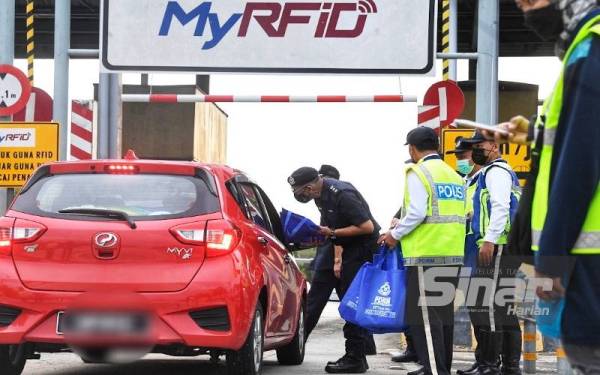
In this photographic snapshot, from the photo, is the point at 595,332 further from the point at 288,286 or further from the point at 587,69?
the point at 288,286

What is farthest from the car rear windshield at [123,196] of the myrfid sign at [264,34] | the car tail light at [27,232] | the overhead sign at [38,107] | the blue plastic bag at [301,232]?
the overhead sign at [38,107]

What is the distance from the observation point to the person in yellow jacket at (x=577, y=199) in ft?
12.0

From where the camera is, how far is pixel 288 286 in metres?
9.95

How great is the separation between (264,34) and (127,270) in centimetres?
732

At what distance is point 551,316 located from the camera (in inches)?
153

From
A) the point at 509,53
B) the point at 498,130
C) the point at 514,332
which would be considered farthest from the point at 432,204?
the point at 509,53

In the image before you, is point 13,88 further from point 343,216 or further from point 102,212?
point 102,212

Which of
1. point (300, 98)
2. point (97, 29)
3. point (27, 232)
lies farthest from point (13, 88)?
point (97, 29)

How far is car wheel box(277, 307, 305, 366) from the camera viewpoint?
34.7 ft

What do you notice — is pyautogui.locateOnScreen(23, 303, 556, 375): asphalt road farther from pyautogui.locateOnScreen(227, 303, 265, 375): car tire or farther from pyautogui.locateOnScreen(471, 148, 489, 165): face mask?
pyautogui.locateOnScreen(471, 148, 489, 165): face mask

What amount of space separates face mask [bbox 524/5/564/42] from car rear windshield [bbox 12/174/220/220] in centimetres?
437

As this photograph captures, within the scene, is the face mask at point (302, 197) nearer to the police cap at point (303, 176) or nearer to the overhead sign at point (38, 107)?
the police cap at point (303, 176)

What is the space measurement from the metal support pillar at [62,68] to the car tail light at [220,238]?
7304mm

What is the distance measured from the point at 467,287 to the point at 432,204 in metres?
0.96
